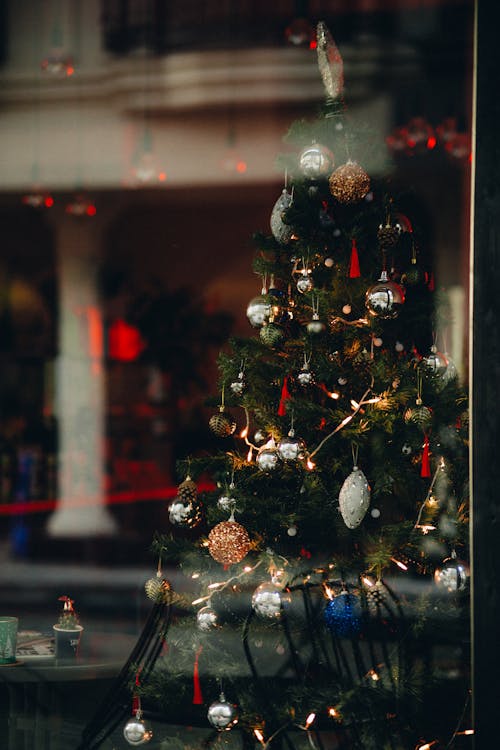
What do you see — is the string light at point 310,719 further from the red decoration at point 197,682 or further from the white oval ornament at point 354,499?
the white oval ornament at point 354,499

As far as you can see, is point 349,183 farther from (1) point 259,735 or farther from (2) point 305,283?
(1) point 259,735

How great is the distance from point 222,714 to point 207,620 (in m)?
Result: 0.21

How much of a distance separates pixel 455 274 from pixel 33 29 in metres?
3.51

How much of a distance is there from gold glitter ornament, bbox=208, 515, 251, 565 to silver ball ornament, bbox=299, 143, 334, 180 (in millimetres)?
864

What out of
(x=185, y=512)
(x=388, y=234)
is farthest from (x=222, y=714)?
(x=388, y=234)

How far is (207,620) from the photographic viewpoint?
2.09 meters

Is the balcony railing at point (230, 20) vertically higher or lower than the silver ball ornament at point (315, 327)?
higher

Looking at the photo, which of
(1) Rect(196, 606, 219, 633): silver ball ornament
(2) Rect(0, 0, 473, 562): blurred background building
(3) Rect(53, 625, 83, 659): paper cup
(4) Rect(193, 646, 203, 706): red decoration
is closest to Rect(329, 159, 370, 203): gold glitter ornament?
(1) Rect(196, 606, 219, 633): silver ball ornament

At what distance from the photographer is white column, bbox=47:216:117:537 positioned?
6.47m

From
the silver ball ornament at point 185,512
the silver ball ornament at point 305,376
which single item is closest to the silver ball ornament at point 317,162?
the silver ball ornament at point 305,376

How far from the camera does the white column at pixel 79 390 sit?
6.47 metres

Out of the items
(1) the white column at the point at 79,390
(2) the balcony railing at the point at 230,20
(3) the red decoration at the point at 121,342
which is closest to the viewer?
(2) the balcony railing at the point at 230,20

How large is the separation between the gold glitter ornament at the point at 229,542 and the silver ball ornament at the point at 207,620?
131mm

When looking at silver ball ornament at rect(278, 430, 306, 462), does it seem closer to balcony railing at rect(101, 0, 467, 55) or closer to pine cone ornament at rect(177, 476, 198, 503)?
pine cone ornament at rect(177, 476, 198, 503)
